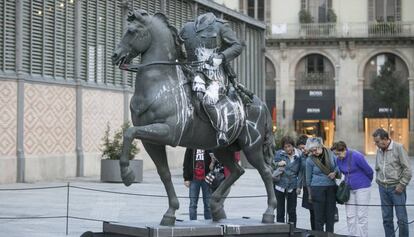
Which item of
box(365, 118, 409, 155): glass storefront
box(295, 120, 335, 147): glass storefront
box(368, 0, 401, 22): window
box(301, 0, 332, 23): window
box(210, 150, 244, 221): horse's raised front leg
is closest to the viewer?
box(210, 150, 244, 221): horse's raised front leg

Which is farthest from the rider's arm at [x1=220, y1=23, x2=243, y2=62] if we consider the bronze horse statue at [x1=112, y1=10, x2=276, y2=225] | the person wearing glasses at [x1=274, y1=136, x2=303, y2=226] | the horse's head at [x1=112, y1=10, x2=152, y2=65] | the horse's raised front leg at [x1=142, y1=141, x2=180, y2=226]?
the person wearing glasses at [x1=274, y1=136, x2=303, y2=226]

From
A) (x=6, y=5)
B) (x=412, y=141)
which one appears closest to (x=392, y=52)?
(x=412, y=141)

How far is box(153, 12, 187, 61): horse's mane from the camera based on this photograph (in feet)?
32.4

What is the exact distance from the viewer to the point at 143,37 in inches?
378

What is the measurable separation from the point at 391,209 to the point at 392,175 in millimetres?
614

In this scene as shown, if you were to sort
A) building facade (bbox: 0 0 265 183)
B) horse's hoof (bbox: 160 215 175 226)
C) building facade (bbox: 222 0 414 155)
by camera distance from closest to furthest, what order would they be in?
horse's hoof (bbox: 160 215 175 226) < building facade (bbox: 0 0 265 183) < building facade (bbox: 222 0 414 155)

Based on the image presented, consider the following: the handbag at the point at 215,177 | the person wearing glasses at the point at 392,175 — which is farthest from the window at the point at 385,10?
the person wearing glasses at the point at 392,175

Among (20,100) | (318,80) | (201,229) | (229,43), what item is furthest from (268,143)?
(318,80)

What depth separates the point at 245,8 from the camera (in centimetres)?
6806

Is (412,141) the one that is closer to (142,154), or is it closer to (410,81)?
(410,81)

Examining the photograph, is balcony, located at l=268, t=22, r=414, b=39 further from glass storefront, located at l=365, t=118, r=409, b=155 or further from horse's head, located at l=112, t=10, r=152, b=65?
horse's head, located at l=112, t=10, r=152, b=65

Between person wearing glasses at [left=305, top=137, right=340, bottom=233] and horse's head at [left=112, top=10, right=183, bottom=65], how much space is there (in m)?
4.38

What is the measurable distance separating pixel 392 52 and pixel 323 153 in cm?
5319

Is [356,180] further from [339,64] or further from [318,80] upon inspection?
[318,80]
